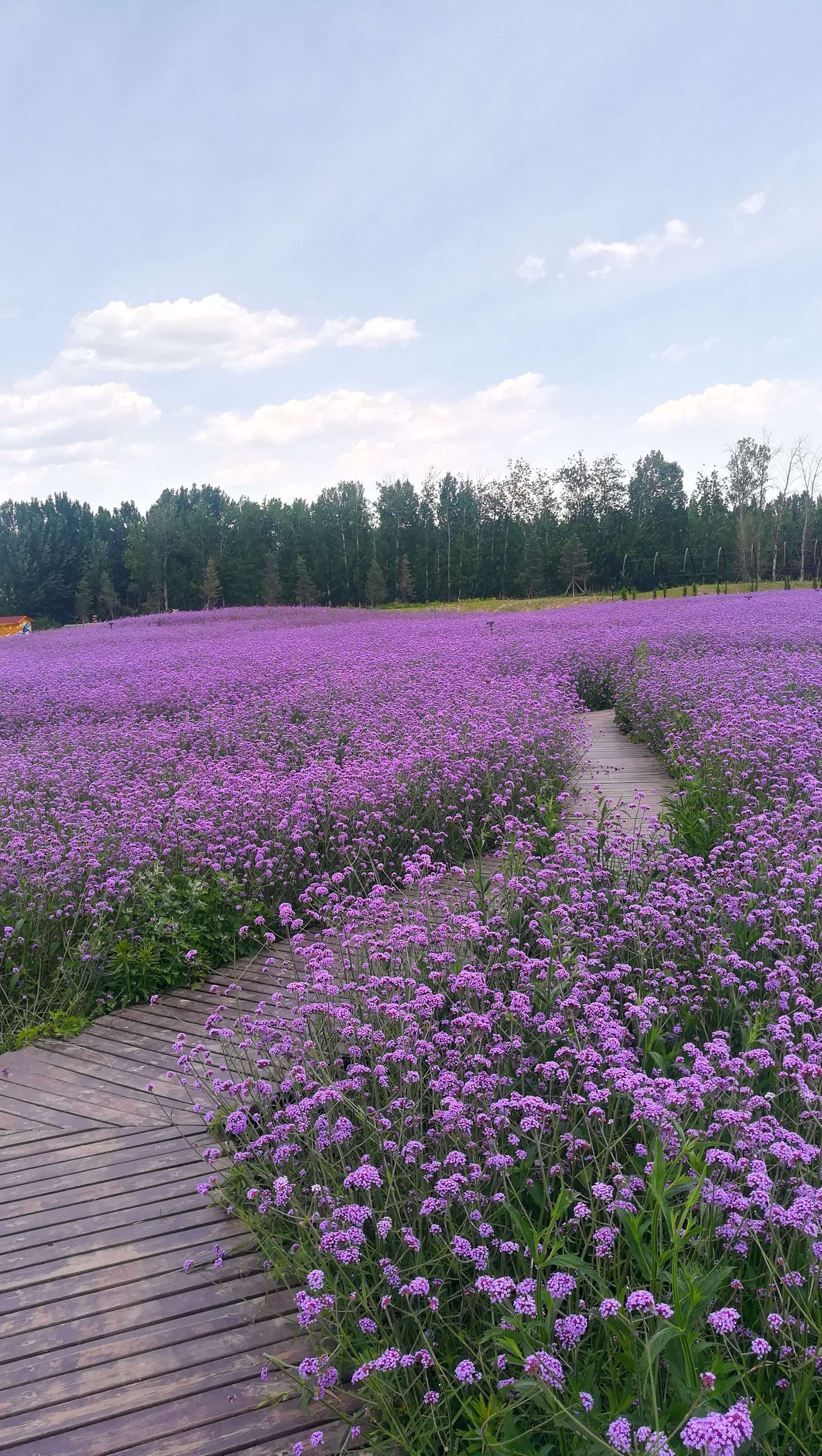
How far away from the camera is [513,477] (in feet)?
214

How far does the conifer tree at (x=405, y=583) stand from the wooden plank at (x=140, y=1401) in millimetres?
55514

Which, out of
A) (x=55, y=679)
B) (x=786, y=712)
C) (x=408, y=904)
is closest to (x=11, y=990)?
(x=408, y=904)

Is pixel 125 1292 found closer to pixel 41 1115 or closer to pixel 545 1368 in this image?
pixel 41 1115

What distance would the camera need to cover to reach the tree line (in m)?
58.3

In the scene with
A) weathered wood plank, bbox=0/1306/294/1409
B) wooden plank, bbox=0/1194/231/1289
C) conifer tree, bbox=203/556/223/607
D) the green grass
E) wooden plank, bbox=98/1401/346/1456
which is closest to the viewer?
wooden plank, bbox=98/1401/346/1456

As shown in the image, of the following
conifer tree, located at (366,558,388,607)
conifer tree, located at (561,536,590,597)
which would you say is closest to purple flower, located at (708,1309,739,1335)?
conifer tree, located at (561,536,590,597)

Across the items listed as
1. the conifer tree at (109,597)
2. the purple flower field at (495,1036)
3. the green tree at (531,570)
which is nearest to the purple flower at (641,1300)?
the purple flower field at (495,1036)

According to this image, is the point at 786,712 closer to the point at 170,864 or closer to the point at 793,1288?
the point at 170,864

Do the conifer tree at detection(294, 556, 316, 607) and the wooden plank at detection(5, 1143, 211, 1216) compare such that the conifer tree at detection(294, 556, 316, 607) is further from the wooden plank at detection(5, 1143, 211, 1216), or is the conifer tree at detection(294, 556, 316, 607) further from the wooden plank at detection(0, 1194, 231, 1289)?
the wooden plank at detection(0, 1194, 231, 1289)

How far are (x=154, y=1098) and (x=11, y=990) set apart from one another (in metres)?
1.34

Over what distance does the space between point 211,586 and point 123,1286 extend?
5502cm

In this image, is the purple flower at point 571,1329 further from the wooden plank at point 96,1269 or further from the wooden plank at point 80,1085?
the wooden plank at point 80,1085

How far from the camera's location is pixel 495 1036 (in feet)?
9.78

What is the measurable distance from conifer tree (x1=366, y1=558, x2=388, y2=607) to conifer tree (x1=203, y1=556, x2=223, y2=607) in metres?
10.1
